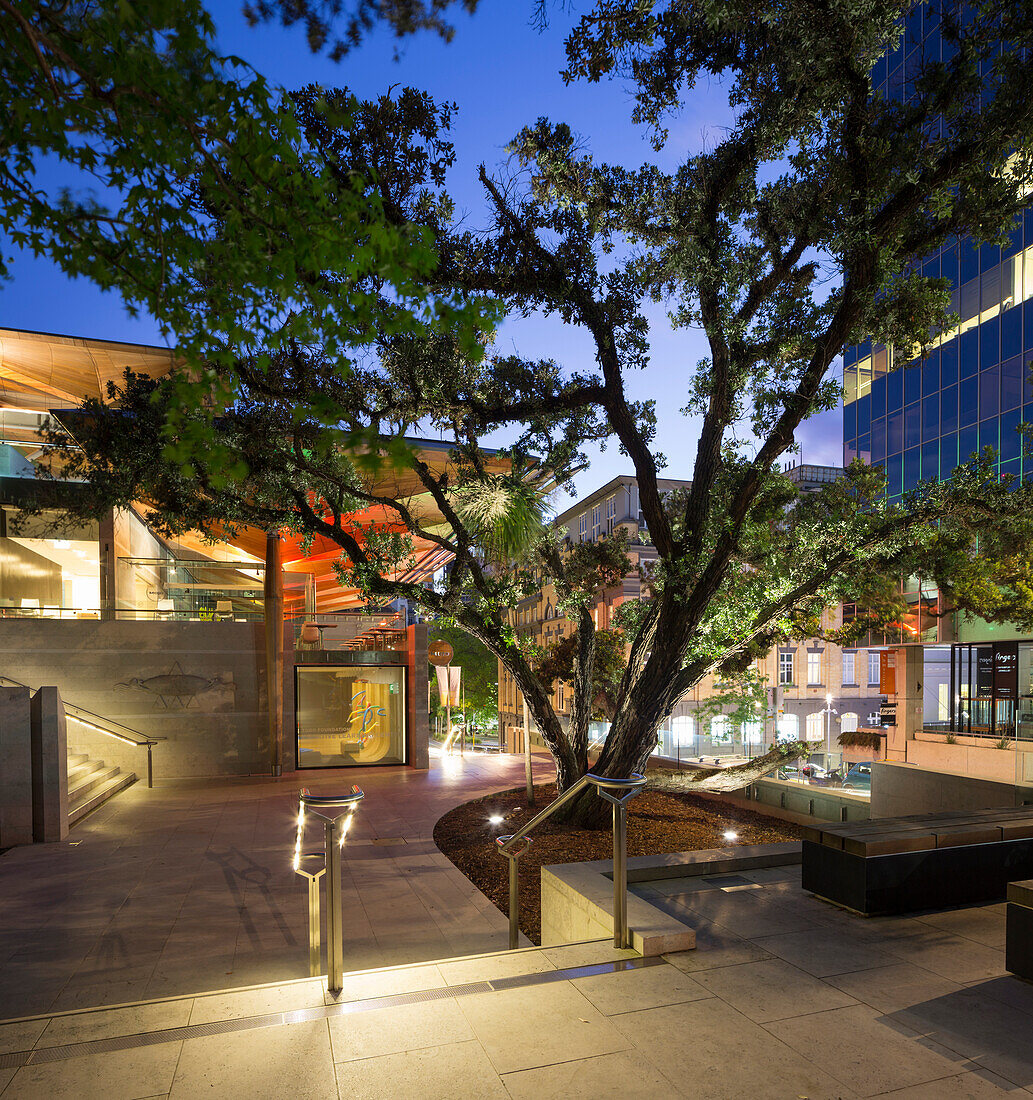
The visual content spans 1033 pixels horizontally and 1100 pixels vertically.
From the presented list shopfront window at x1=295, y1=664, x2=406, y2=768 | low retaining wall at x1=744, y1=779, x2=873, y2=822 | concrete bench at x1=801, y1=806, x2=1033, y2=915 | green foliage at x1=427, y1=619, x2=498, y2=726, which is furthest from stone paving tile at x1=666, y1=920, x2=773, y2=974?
green foliage at x1=427, y1=619, x2=498, y2=726

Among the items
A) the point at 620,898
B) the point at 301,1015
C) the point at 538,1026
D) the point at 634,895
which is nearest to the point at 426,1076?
the point at 538,1026

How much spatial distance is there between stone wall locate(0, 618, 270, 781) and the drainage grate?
12.7 m

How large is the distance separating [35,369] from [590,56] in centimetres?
1250

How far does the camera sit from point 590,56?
277 inches

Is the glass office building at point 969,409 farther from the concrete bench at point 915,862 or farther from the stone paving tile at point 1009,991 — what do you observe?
the stone paving tile at point 1009,991

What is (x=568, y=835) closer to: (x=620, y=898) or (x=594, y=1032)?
(x=620, y=898)

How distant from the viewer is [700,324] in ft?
28.2

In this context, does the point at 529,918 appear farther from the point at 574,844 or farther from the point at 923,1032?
the point at 923,1032

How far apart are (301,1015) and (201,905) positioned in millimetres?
4193

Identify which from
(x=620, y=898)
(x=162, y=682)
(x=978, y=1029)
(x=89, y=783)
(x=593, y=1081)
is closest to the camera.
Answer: (x=593, y=1081)

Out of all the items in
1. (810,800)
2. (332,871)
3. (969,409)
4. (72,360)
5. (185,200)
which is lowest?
(810,800)

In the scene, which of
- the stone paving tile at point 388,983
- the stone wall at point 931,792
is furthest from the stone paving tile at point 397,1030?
the stone wall at point 931,792

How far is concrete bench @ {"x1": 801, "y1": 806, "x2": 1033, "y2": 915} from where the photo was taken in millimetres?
4789

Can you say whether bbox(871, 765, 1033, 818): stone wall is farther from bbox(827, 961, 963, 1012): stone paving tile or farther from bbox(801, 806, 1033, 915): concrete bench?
bbox(827, 961, 963, 1012): stone paving tile
